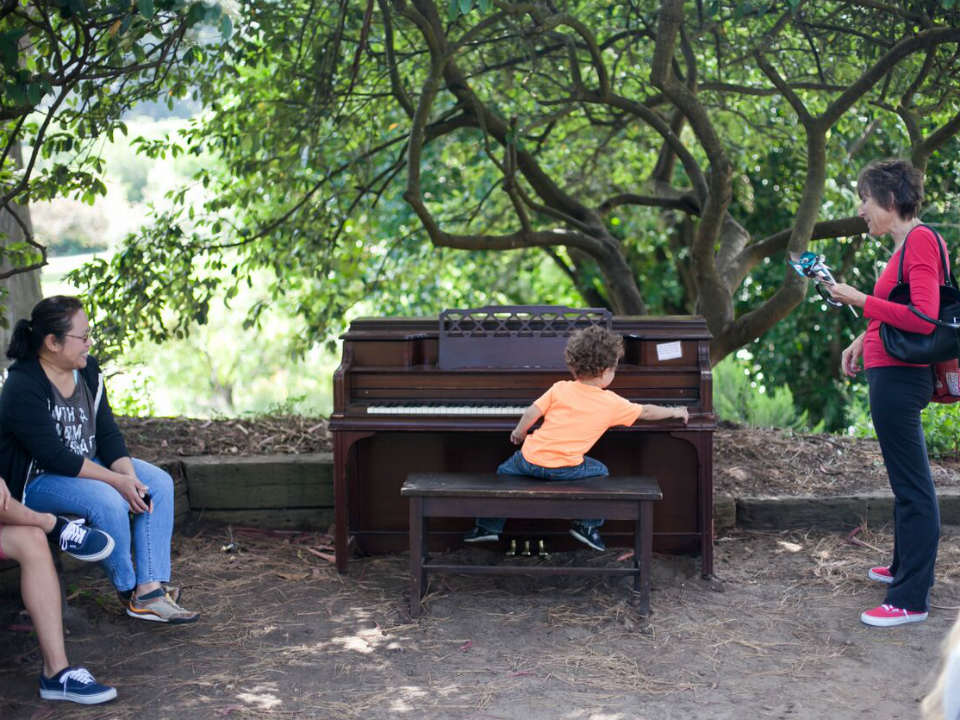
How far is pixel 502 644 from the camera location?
4664 mm

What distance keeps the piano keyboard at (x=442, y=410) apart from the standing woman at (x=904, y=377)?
5.43ft

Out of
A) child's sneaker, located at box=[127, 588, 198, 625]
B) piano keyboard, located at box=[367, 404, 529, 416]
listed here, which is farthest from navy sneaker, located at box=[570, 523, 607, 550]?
child's sneaker, located at box=[127, 588, 198, 625]

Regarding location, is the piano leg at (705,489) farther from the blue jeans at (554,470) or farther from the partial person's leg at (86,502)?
the partial person's leg at (86,502)

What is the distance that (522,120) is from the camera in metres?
8.38

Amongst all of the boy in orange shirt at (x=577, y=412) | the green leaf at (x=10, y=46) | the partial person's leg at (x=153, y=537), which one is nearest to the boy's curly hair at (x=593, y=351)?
the boy in orange shirt at (x=577, y=412)

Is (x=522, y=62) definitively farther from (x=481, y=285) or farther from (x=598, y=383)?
(x=481, y=285)

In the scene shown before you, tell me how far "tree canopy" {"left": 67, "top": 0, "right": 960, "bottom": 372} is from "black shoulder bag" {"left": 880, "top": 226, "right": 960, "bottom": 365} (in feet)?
5.13

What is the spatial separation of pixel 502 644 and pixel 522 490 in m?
0.69

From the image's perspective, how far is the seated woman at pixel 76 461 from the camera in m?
4.46

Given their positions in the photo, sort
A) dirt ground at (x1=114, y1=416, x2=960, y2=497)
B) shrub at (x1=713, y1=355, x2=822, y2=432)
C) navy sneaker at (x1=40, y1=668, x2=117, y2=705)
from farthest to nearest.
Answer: shrub at (x1=713, y1=355, x2=822, y2=432) → dirt ground at (x1=114, y1=416, x2=960, y2=497) → navy sneaker at (x1=40, y1=668, x2=117, y2=705)

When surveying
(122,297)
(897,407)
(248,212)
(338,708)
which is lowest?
(338,708)

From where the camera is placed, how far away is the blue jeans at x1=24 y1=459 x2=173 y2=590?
4.49m

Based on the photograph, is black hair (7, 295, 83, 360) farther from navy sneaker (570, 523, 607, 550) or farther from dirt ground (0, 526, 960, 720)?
navy sneaker (570, 523, 607, 550)

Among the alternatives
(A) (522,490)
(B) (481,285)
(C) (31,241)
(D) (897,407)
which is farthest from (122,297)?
(B) (481,285)
